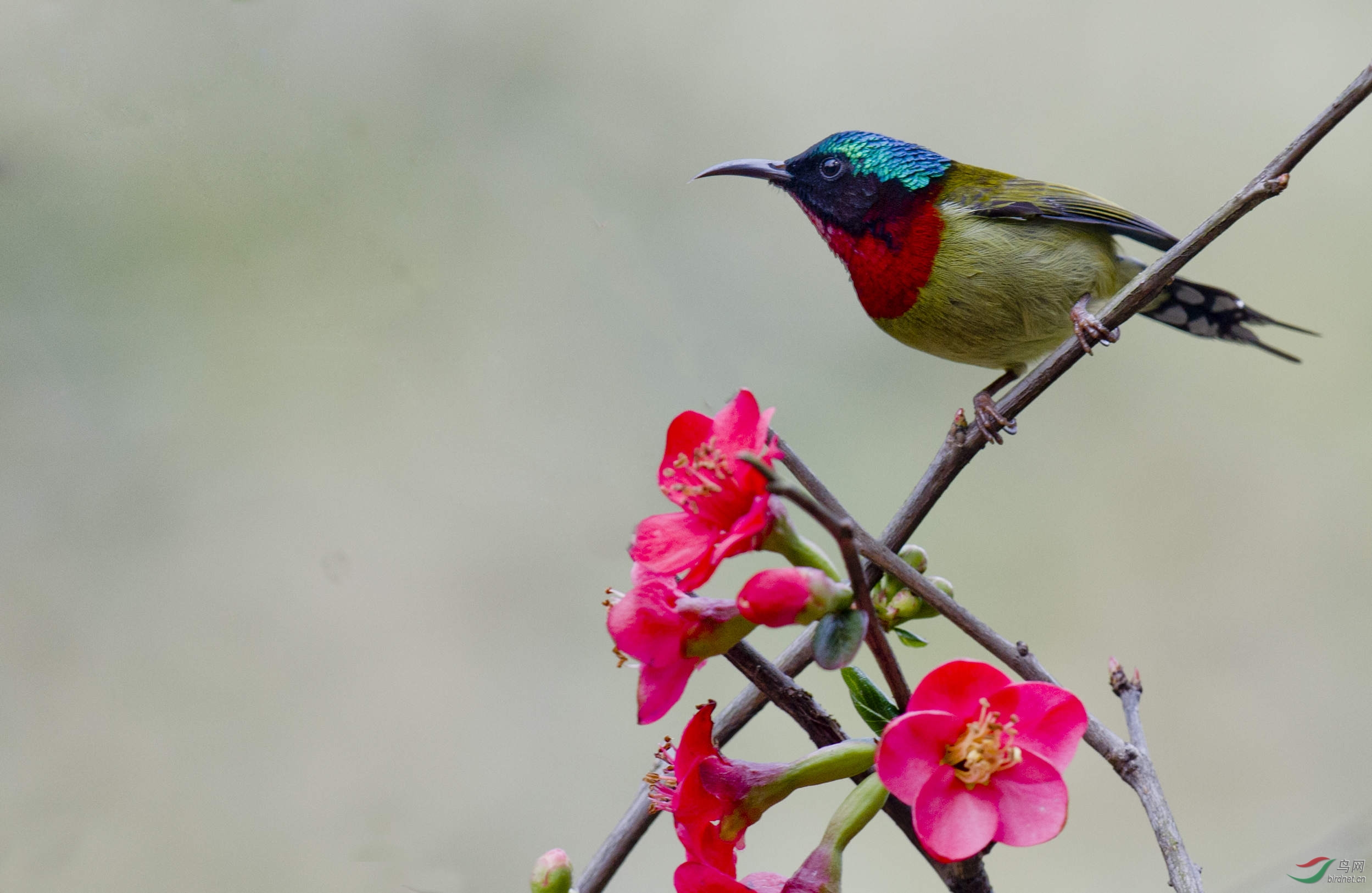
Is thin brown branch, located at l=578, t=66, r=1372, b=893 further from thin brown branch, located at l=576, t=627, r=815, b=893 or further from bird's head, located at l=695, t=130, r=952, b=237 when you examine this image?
bird's head, located at l=695, t=130, r=952, b=237

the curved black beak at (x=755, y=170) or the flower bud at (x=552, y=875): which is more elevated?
the curved black beak at (x=755, y=170)

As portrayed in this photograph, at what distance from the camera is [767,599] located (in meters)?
0.42

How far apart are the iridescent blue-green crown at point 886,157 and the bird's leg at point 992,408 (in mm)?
293

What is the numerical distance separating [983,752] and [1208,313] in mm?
1257

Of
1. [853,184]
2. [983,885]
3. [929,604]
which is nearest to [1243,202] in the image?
[929,604]

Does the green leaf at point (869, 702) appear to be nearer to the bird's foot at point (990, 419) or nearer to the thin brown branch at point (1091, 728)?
the thin brown branch at point (1091, 728)

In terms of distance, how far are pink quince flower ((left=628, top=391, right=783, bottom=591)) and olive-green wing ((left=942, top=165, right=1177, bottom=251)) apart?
102 centimetres

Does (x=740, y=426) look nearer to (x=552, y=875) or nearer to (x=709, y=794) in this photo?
(x=709, y=794)

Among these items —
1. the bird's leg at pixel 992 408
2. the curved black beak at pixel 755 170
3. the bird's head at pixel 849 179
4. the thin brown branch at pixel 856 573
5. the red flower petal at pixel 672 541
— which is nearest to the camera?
the thin brown branch at pixel 856 573

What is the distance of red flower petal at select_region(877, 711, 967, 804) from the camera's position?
404mm

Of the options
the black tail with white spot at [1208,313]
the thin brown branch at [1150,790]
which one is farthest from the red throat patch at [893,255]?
the thin brown branch at [1150,790]

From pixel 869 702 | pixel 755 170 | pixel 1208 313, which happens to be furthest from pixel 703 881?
pixel 1208 313

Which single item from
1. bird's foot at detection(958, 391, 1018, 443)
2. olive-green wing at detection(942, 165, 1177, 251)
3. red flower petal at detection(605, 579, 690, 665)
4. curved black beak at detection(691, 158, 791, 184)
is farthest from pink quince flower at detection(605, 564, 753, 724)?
olive-green wing at detection(942, 165, 1177, 251)

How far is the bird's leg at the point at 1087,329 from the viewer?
82cm
